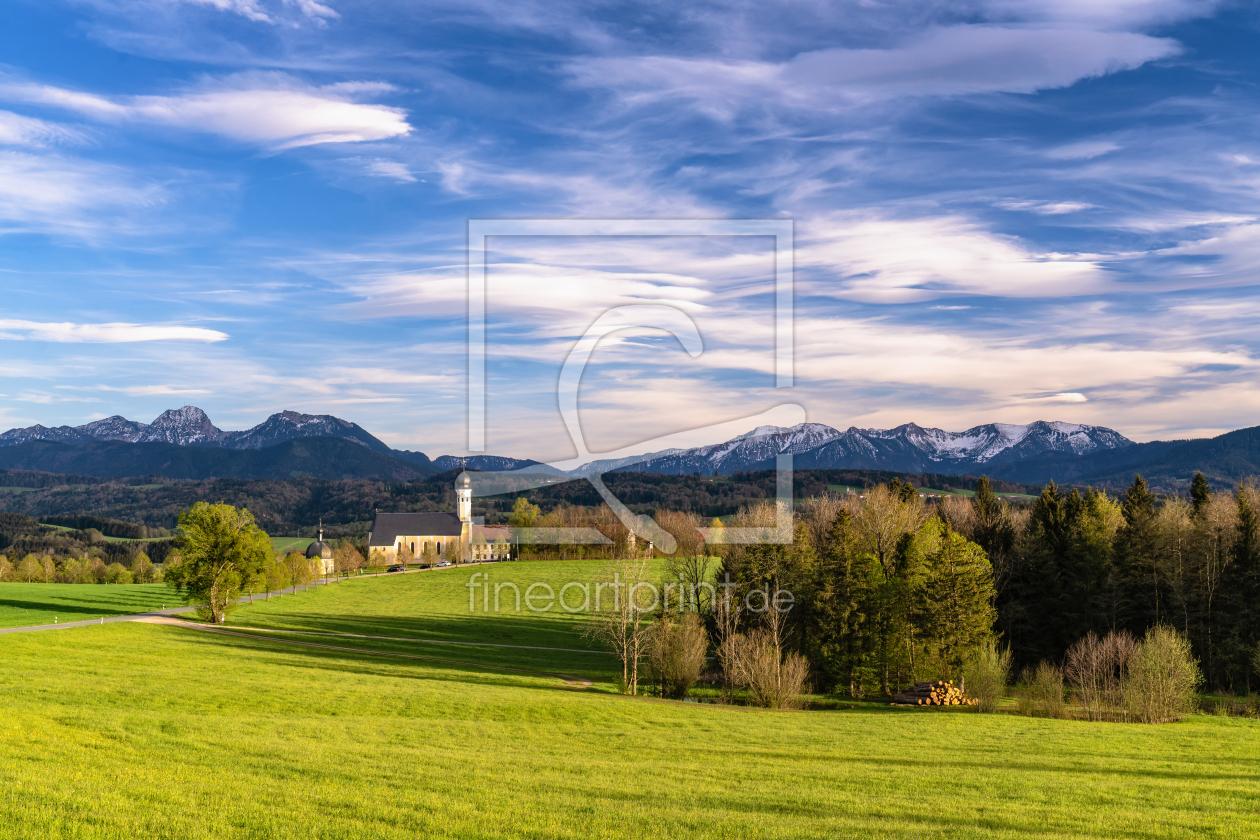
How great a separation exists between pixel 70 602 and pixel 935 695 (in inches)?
2993

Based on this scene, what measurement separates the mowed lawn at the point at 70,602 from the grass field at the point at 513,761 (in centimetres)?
1822

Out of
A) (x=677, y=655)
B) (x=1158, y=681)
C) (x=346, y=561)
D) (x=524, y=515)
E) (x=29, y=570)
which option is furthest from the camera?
(x=524, y=515)

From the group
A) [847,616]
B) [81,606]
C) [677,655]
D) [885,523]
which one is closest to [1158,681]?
[847,616]

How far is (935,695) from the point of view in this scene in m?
48.8

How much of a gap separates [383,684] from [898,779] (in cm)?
2573

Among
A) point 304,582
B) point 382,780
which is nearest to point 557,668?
point 382,780

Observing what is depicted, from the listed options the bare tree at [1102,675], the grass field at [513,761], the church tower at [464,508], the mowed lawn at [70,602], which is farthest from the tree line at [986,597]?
the church tower at [464,508]

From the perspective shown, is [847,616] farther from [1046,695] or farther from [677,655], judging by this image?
[677,655]

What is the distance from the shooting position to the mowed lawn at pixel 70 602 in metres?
62.1

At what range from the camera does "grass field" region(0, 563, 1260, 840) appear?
14.3 metres

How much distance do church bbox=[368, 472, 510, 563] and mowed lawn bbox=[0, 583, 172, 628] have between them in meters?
67.0

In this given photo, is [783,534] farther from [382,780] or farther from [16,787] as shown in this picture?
[16,787]

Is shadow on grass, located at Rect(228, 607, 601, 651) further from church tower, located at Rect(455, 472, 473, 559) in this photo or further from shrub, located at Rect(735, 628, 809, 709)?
church tower, located at Rect(455, 472, 473, 559)

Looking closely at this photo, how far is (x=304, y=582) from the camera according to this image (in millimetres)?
107875
